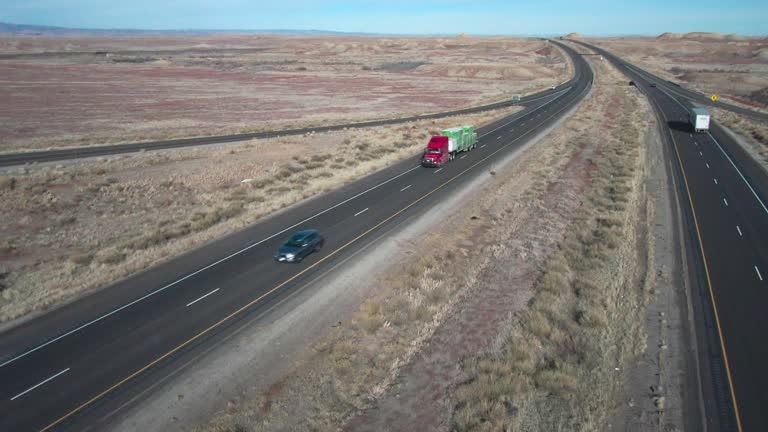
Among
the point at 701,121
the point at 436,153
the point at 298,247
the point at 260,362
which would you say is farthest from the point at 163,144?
the point at 701,121

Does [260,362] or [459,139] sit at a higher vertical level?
[459,139]

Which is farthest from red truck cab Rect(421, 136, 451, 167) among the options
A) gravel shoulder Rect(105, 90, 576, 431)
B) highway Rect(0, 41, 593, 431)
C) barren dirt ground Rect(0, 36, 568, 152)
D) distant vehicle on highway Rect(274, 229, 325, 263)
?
barren dirt ground Rect(0, 36, 568, 152)

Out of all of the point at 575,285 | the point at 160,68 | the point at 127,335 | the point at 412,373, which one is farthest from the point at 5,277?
the point at 160,68

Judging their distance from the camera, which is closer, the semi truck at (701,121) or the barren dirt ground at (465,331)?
the barren dirt ground at (465,331)

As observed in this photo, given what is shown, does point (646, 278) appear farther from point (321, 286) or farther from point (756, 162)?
point (756, 162)

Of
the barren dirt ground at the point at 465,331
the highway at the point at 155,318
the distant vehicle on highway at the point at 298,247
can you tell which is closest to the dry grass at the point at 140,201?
the highway at the point at 155,318

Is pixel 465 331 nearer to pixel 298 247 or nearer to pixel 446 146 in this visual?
pixel 298 247

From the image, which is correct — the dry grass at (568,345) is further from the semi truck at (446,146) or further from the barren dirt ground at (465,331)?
the semi truck at (446,146)
